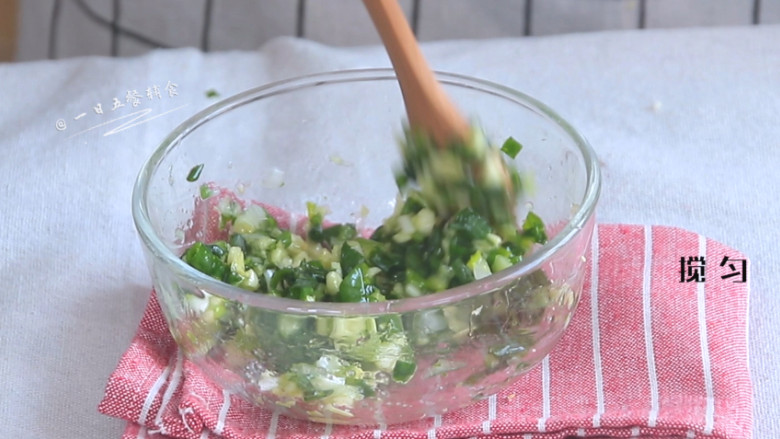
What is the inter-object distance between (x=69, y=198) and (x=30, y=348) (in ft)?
0.86

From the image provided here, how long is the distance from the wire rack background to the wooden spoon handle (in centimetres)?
98

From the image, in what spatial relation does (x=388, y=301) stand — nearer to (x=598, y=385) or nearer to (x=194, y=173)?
(x=598, y=385)

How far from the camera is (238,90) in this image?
1.38 meters

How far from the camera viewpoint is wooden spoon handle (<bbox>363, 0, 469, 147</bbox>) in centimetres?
84

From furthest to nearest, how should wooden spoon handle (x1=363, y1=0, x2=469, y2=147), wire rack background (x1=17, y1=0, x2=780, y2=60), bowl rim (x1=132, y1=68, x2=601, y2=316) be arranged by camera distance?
wire rack background (x1=17, y1=0, x2=780, y2=60)
wooden spoon handle (x1=363, y1=0, x2=469, y2=147)
bowl rim (x1=132, y1=68, x2=601, y2=316)

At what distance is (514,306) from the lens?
29.8 inches

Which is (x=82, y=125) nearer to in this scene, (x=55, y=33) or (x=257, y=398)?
(x=257, y=398)

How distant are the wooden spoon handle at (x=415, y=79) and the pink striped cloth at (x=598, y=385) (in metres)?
0.22

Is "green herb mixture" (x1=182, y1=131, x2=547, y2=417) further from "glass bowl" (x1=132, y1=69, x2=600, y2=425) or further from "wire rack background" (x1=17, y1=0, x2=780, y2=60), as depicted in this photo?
"wire rack background" (x1=17, y1=0, x2=780, y2=60)

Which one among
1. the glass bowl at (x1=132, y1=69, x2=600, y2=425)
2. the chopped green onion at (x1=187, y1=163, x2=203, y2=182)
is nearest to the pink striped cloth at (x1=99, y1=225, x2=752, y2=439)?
the glass bowl at (x1=132, y1=69, x2=600, y2=425)

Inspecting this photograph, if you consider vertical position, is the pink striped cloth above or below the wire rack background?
below

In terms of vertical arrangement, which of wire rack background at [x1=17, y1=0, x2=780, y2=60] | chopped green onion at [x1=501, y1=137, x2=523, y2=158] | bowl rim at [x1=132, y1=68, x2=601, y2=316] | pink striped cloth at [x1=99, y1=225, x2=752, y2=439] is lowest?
pink striped cloth at [x1=99, y1=225, x2=752, y2=439]

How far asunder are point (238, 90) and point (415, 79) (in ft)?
1.92

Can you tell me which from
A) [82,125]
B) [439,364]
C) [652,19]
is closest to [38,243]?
[82,125]
